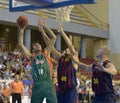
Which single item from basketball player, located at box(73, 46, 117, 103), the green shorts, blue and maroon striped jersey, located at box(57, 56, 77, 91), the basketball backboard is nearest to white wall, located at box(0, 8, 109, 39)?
the basketball backboard

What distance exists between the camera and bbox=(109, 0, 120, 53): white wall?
107ft

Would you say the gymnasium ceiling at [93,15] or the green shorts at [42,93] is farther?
the gymnasium ceiling at [93,15]

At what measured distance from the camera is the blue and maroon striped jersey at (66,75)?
814cm

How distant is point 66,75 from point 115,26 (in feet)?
82.8

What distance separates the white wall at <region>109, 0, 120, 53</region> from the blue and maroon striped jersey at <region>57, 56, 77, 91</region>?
24746mm

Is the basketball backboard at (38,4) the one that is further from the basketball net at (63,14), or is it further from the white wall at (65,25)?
the white wall at (65,25)

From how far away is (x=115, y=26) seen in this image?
107ft

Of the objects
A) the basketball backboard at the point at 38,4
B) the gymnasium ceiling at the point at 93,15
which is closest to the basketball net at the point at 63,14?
the basketball backboard at the point at 38,4

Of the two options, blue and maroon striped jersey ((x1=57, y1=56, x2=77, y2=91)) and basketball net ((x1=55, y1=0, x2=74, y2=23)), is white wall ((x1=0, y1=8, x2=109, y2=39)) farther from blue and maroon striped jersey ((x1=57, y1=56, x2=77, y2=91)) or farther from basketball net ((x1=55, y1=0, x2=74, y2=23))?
blue and maroon striped jersey ((x1=57, y1=56, x2=77, y2=91))

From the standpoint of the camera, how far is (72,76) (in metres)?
8.20

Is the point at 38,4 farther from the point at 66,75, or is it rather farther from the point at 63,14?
the point at 66,75

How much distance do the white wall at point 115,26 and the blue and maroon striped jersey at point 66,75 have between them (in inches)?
974

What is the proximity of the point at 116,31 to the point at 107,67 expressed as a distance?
26571mm

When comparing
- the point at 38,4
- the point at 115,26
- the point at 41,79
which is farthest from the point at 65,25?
the point at 41,79
